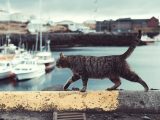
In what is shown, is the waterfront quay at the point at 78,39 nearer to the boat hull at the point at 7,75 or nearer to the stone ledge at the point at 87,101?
the boat hull at the point at 7,75

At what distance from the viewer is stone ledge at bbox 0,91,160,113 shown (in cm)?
653

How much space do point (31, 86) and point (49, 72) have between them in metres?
17.2

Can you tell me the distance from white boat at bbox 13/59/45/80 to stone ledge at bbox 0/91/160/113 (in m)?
43.9

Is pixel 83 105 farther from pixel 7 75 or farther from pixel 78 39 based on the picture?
pixel 78 39

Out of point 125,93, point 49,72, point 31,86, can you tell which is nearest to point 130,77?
point 125,93

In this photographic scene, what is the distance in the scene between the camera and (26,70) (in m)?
51.5

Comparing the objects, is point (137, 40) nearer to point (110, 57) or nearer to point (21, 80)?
point (110, 57)

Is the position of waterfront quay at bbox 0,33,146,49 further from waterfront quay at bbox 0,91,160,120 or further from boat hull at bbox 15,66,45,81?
waterfront quay at bbox 0,91,160,120

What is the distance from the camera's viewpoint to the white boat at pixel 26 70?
50.7 m

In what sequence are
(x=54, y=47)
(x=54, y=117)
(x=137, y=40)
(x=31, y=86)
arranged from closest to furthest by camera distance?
(x=54, y=117) → (x=137, y=40) → (x=31, y=86) → (x=54, y=47)

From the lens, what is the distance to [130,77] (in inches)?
270

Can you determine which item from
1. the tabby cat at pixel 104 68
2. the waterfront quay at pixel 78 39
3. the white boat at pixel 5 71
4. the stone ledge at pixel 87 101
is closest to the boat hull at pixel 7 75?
the white boat at pixel 5 71

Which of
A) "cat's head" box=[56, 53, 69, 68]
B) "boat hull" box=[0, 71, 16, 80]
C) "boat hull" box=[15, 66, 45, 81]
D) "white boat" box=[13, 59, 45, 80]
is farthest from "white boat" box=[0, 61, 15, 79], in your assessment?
"cat's head" box=[56, 53, 69, 68]

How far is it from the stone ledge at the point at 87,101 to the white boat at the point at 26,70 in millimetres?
43948
